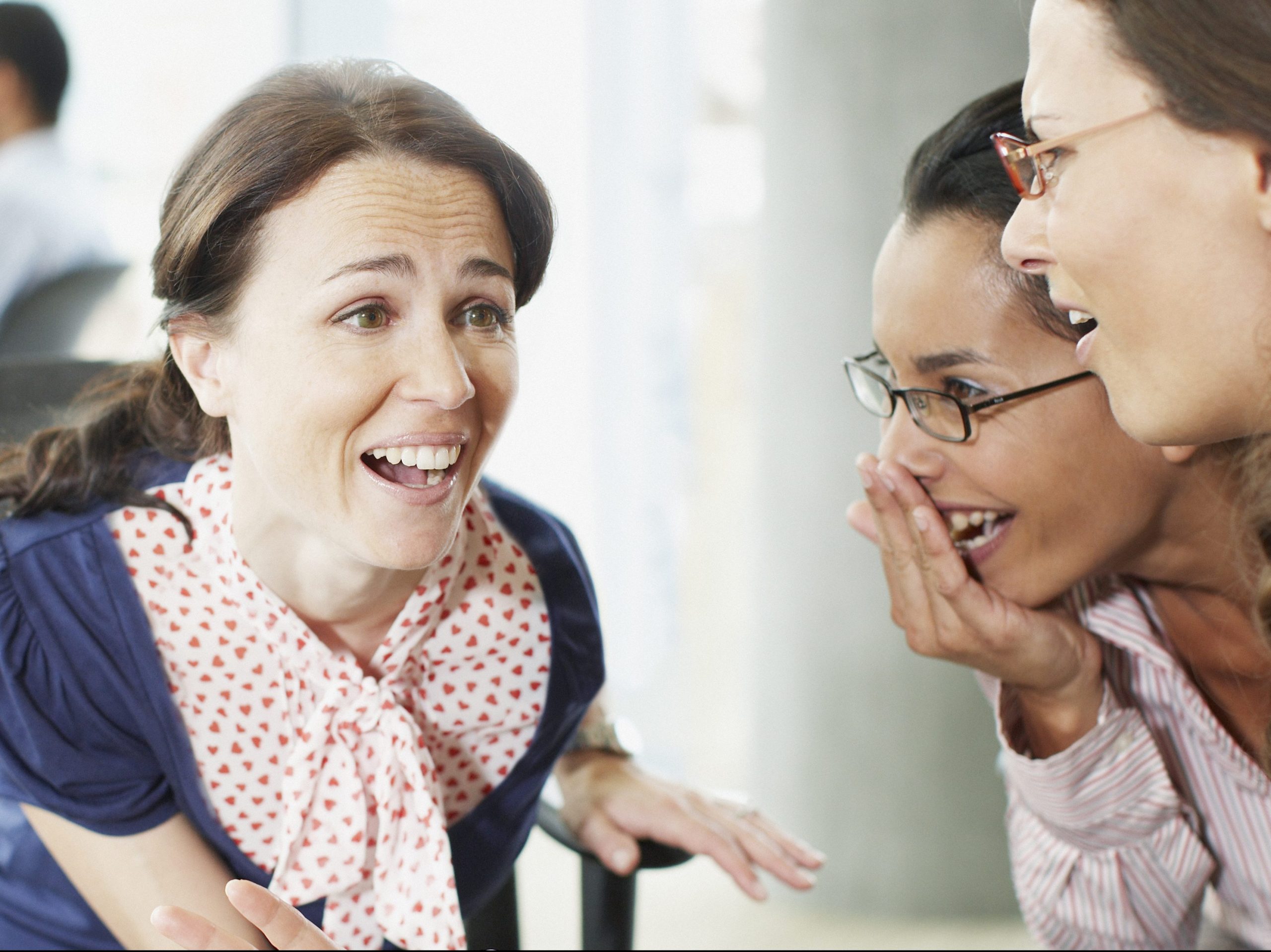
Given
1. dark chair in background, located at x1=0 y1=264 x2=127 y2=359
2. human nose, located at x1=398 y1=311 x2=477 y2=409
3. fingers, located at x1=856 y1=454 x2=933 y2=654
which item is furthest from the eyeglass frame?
dark chair in background, located at x1=0 y1=264 x2=127 y2=359

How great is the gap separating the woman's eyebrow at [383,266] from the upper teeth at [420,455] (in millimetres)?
146

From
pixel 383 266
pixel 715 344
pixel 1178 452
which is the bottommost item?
pixel 715 344

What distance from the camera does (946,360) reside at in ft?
4.35

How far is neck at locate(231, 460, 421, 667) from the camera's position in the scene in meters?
1.23

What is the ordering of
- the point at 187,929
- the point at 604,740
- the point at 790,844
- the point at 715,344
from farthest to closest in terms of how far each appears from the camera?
the point at 715,344 → the point at 604,740 → the point at 790,844 → the point at 187,929

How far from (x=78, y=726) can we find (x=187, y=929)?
1.48ft

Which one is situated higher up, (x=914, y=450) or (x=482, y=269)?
(x=482, y=269)

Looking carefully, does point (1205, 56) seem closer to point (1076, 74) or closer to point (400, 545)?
point (1076, 74)

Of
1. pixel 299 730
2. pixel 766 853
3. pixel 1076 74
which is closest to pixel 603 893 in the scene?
pixel 766 853

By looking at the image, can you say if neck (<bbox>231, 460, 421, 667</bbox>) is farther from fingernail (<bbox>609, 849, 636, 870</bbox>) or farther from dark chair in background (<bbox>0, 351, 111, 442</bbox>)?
dark chair in background (<bbox>0, 351, 111, 442</bbox>)

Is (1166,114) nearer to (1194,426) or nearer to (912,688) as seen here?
(1194,426)

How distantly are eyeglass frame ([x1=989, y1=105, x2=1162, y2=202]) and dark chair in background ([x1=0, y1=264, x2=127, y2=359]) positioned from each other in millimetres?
2021

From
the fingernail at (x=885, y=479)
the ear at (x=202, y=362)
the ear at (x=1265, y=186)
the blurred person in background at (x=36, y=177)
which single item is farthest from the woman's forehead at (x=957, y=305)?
the blurred person in background at (x=36, y=177)

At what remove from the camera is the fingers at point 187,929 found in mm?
811
